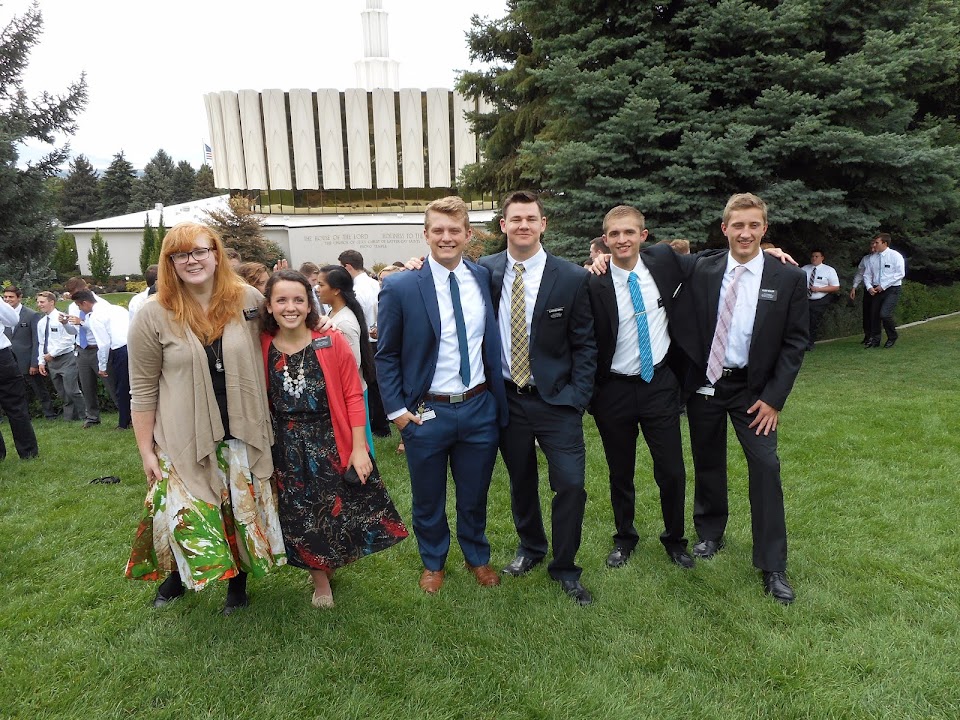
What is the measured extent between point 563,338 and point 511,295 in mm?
374

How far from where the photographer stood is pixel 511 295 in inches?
141

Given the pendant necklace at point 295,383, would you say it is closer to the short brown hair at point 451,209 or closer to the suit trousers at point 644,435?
the short brown hair at point 451,209

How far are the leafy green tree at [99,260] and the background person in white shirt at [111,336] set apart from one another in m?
32.8

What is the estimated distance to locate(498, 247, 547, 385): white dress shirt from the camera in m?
3.56

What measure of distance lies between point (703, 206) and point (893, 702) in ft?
26.5

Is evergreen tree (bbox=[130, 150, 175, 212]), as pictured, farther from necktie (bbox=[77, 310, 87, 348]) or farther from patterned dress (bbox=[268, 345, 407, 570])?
patterned dress (bbox=[268, 345, 407, 570])

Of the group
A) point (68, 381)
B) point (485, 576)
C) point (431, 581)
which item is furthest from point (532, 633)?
point (68, 381)

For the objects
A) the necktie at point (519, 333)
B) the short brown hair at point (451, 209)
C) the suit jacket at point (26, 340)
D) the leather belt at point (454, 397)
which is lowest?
the suit jacket at point (26, 340)

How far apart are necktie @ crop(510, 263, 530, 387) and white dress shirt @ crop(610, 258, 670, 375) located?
0.54 m

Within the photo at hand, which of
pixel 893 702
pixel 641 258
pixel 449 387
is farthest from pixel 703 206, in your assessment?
pixel 893 702

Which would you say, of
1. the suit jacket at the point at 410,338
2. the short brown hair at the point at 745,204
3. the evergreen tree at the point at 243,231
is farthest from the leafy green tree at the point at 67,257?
the short brown hair at the point at 745,204

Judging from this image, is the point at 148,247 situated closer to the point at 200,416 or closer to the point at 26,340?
the point at 26,340

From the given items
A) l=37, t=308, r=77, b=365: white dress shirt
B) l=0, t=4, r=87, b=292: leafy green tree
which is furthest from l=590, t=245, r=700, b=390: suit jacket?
l=0, t=4, r=87, b=292: leafy green tree

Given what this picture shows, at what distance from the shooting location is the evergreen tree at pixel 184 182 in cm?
6316
